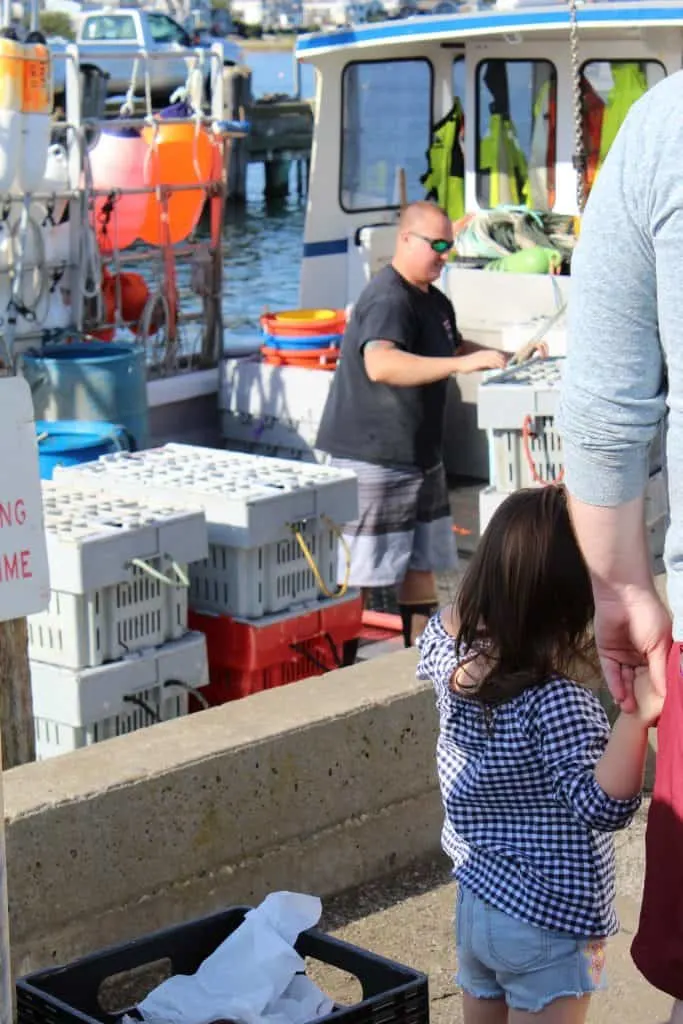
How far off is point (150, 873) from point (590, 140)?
850cm

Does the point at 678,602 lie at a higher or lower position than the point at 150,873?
higher

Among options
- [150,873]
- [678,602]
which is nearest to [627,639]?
[678,602]

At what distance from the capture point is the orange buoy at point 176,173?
10.5m

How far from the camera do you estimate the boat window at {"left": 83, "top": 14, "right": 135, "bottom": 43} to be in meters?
31.1

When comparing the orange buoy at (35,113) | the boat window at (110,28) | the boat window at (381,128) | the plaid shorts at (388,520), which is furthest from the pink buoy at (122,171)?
the boat window at (110,28)

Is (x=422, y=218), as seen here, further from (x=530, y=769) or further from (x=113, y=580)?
(x=530, y=769)

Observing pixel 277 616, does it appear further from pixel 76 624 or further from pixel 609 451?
pixel 609 451

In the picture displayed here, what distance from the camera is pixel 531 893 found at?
9.61ft

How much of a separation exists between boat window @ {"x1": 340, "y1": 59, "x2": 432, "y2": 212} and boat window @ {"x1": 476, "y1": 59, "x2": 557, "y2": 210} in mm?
510

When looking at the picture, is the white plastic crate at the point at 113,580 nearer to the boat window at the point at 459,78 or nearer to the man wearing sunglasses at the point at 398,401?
the man wearing sunglasses at the point at 398,401

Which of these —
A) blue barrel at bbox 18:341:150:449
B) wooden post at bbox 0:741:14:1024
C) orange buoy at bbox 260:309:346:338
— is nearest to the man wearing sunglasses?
blue barrel at bbox 18:341:150:449

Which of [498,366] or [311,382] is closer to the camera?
[498,366]

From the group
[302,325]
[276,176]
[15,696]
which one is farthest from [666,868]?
[276,176]

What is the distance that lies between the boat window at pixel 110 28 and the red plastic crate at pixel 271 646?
26.6 metres
